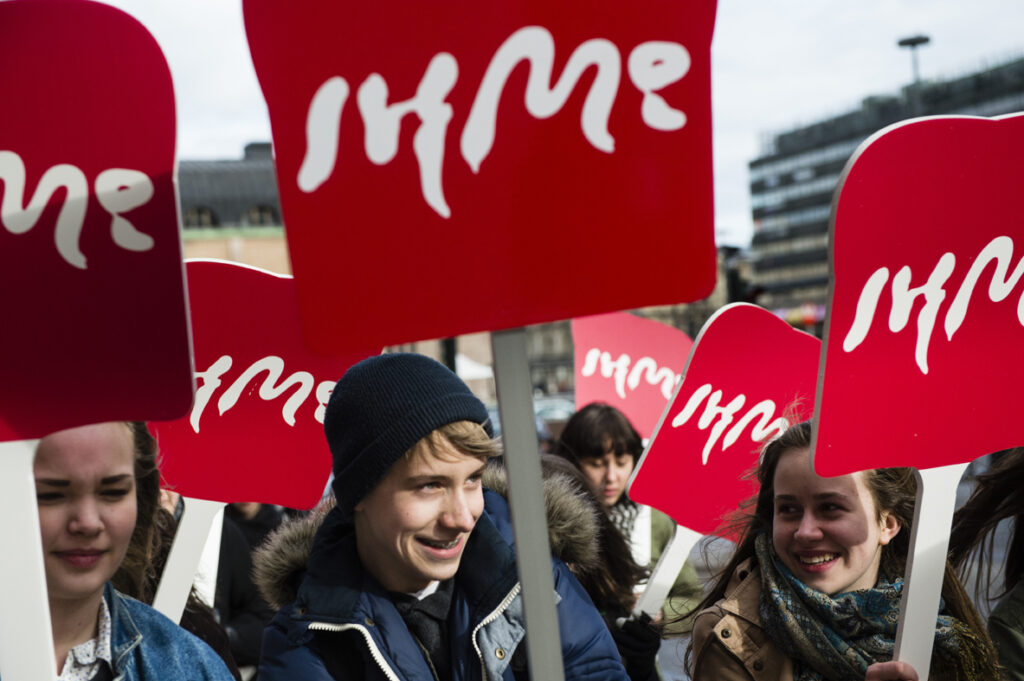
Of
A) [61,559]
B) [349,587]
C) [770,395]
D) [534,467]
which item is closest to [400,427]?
[349,587]

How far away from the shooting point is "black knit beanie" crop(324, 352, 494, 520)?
6.52 feet

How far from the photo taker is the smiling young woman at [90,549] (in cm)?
167

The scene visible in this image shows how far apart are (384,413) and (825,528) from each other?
92cm

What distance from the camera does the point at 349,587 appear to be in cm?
199

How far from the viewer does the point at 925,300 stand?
83.7 inches

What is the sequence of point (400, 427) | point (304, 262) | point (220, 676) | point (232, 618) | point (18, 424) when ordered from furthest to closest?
1. point (232, 618)
2. point (400, 427)
3. point (220, 676)
4. point (18, 424)
5. point (304, 262)

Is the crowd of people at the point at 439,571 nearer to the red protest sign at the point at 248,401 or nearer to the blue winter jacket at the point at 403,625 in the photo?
the blue winter jacket at the point at 403,625

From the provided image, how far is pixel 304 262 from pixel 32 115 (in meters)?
0.46

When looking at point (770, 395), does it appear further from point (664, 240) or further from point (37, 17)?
point (37, 17)

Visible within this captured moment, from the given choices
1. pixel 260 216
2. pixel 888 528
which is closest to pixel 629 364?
pixel 888 528

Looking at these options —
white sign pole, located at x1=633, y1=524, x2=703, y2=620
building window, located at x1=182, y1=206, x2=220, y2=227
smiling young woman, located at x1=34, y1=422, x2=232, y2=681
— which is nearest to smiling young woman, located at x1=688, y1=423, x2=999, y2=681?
white sign pole, located at x1=633, y1=524, x2=703, y2=620

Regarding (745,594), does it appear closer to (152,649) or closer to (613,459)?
(152,649)

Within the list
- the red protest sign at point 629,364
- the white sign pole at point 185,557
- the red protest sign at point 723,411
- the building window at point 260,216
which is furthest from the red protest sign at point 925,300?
the building window at point 260,216

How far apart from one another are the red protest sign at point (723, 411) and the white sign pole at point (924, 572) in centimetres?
71
